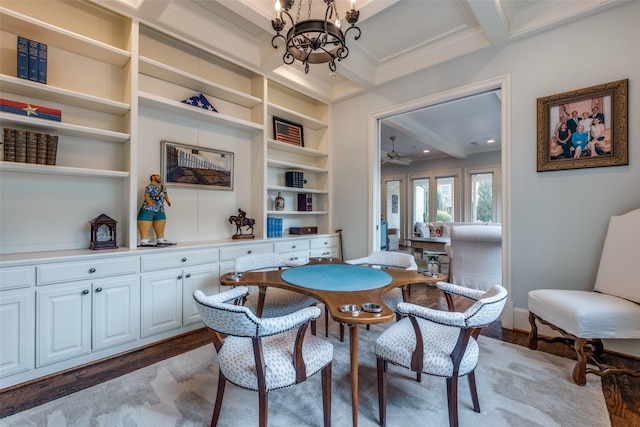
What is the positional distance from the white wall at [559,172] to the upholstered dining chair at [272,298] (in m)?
2.17

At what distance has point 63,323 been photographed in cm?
204

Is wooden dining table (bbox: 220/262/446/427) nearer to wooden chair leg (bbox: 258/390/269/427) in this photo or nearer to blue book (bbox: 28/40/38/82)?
wooden chair leg (bbox: 258/390/269/427)

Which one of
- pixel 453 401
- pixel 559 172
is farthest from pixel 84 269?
pixel 559 172

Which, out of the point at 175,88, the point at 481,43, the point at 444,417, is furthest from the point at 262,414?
the point at 481,43

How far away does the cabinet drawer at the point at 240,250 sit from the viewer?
3.00 meters

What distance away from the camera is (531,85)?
273 centimetres

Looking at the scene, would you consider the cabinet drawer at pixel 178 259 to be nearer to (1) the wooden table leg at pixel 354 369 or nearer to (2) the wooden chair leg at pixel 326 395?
(2) the wooden chair leg at pixel 326 395

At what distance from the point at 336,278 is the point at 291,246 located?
1.75 m

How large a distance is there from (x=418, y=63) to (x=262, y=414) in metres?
3.73

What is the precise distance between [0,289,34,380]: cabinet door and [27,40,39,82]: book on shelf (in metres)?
1.55

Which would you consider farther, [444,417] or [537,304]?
[537,304]

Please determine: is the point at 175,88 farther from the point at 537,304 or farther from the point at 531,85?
the point at 537,304

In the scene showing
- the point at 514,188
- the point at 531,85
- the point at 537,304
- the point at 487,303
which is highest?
the point at 531,85

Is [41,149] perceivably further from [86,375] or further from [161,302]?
[86,375]
